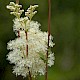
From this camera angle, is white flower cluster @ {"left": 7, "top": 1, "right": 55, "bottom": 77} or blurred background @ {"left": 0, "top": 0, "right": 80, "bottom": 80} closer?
white flower cluster @ {"left": 7, "top": 1, "right": 55, "bottom": 77}

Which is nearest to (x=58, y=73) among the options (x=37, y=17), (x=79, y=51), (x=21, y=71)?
(x=79, y=51)

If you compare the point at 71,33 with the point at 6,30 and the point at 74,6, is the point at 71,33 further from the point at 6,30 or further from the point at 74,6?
the point at 6,30

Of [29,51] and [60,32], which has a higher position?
[60,32]

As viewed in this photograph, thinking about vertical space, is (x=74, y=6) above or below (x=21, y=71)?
above

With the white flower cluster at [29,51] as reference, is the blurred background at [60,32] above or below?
above

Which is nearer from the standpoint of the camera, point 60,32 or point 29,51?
point 29,51

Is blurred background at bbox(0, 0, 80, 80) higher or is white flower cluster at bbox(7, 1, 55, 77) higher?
blurred background at bbox(0, 0, 80, 80)

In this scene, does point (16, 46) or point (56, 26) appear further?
point (56, 26)

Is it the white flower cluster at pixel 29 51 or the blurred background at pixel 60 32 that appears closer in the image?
the white flower cluster at pixel 29 51
